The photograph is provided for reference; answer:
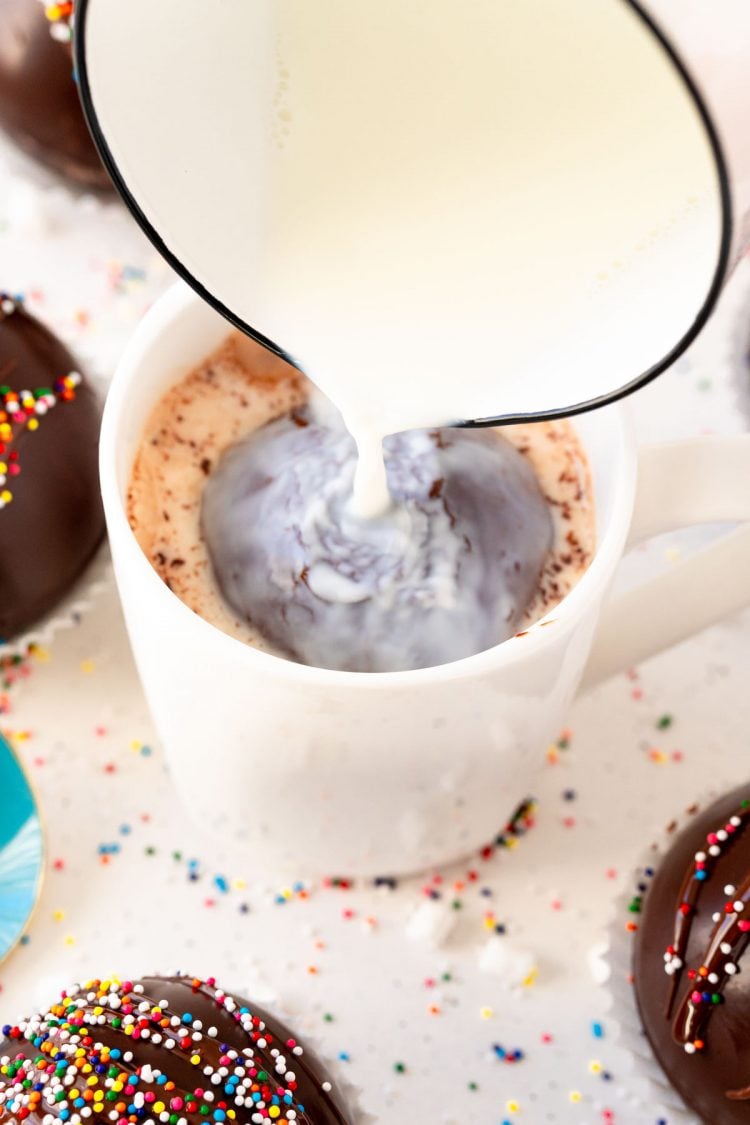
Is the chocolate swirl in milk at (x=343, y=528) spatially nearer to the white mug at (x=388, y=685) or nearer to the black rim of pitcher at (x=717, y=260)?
the white mug at (x=388, y=685)

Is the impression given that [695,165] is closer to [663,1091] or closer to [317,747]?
[317,747]

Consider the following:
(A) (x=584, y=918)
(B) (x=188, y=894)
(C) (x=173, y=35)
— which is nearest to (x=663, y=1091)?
(A) (x=584, y=918)

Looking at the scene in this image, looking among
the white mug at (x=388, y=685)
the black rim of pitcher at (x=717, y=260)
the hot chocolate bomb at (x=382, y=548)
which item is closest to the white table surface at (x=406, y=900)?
the white mug at (x=388, y=685)

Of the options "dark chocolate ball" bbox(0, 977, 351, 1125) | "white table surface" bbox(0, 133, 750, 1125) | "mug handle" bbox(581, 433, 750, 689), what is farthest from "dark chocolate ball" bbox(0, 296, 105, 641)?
"mug handle" bbox(581, 433, 750, 689)

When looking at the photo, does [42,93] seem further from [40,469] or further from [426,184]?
[426,184]

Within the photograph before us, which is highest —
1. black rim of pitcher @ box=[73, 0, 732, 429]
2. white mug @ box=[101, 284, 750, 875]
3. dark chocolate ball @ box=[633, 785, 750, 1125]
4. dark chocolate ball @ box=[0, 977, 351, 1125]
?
black rim of pitcher @ box=[73, 0, 732, 429]

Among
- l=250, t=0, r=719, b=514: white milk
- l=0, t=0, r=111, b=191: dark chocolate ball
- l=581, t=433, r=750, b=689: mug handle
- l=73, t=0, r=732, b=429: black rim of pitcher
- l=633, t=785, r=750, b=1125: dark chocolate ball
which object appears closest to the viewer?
l=73, t=0, r=732, b=429: black rim of pitcher

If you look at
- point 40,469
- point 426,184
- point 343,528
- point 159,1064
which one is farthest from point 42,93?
point 159,1064

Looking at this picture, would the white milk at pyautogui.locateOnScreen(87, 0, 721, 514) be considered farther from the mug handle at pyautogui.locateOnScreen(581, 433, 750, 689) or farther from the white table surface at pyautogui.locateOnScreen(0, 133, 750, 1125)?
the white table surface at pyautogui.locateOnScreen(0, 133, 750, 1125)
